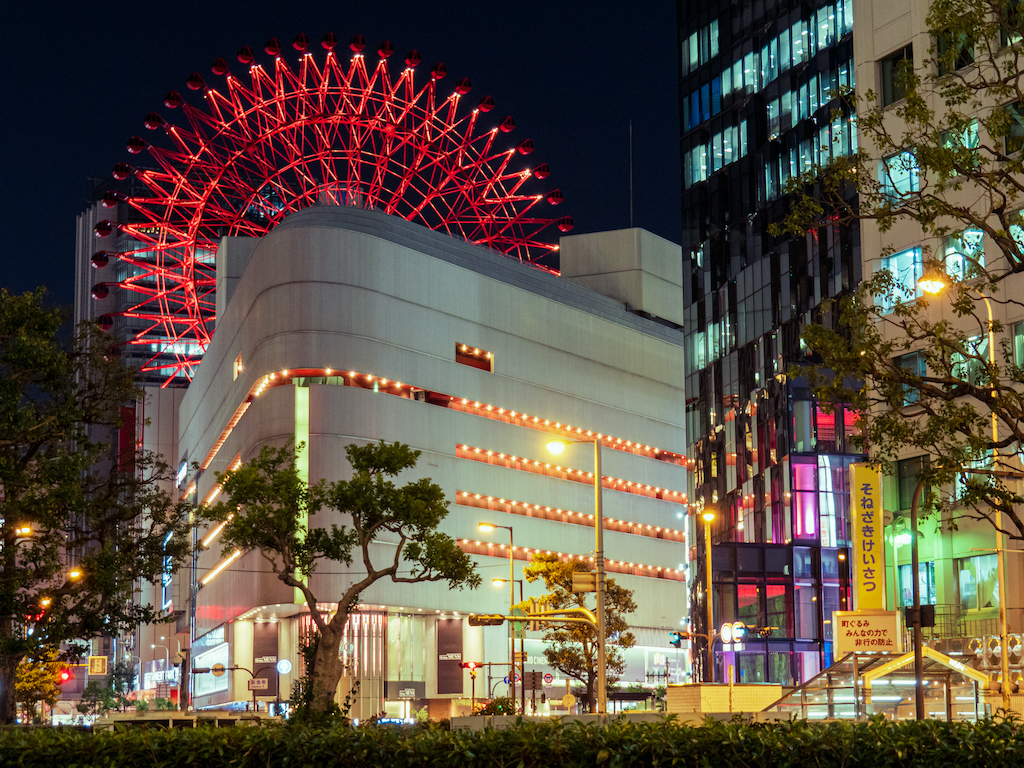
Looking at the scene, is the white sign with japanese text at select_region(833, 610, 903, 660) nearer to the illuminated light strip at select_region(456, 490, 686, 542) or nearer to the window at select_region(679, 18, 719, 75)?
the window at select_region(679, 18, 719, 75)

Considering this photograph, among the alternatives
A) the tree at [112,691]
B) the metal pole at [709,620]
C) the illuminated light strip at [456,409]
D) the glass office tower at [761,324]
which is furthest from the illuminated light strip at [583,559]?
the tree at [112,691]

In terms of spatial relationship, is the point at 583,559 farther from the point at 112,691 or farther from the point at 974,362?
the point at 112,691

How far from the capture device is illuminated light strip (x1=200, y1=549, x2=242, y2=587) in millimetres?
104750

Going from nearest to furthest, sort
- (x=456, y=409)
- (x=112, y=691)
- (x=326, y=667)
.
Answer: (x=326, y=667)
(x=456, y=409)
(x=112, y=691)

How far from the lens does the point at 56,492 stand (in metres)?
39.1

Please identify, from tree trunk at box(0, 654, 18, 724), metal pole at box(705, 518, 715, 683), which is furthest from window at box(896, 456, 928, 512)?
tree trunk at box(0, 654, 18, 724)

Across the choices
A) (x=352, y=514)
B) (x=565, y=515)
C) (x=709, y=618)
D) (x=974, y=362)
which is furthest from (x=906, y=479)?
(x=565, y=515)

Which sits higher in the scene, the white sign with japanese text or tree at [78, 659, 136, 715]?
the white sign with japanese text

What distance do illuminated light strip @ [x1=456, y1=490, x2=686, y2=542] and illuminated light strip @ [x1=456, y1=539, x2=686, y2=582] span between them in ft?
10.1

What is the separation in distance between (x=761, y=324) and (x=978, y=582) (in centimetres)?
3275

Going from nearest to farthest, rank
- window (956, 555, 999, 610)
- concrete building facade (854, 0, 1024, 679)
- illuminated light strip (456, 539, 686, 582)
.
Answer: concrete building facade (854, 0, 1024, 679) < window (956, 555, 999, 610) < illuminated light strip (456, 539, 686, 582)

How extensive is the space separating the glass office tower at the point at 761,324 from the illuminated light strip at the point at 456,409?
30650mm

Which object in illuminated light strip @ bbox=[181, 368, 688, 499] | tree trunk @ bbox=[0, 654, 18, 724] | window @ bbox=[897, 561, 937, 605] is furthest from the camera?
illuminated light strip @ bbox=[181, 368, 688, 499]

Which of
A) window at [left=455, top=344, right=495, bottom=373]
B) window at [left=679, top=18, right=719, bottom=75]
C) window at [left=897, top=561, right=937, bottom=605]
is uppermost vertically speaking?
window at [left=679, top=18, right=719, bottom=75]
